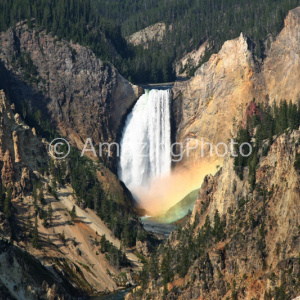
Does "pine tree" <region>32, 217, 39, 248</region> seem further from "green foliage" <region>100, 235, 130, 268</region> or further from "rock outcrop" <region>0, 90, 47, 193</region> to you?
"green foliage" <region>100, 235, 130, 268</region>

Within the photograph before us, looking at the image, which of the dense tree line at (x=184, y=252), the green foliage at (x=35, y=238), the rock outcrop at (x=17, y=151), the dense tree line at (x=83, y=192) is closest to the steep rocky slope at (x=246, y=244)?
the dense tree line at (x=184, y=252)

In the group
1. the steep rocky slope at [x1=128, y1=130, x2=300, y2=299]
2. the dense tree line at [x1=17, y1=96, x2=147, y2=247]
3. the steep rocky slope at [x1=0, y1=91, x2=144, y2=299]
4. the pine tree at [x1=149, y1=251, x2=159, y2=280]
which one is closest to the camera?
the steep rocky slope at [x1=128, y1=130, x2=300, y2=299]

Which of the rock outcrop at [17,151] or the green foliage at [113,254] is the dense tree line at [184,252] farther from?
the rock outcrop at [17,151]

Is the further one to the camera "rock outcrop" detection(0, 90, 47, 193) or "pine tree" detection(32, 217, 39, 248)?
"rock outcrop" detection(0, 90, 47, 193)

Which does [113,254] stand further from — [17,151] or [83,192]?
[17,151]

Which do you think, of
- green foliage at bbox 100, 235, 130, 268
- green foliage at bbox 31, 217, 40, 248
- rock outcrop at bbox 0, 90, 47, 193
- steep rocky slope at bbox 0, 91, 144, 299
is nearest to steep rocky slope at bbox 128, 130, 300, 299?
steep rocky slope at bbox 0, 91, 144, 299

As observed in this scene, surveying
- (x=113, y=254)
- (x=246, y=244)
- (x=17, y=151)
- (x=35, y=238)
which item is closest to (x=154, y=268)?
(x=246, y=244)

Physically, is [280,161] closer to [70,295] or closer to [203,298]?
[203,298]

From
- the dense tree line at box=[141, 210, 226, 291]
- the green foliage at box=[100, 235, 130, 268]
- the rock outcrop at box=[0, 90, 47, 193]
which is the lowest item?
the green foliage at box=[100, 235, 130, 268]

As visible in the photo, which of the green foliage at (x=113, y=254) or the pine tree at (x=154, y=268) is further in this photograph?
the green foliage at (x=113, y=254)

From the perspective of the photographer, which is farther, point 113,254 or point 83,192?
point 83,192
